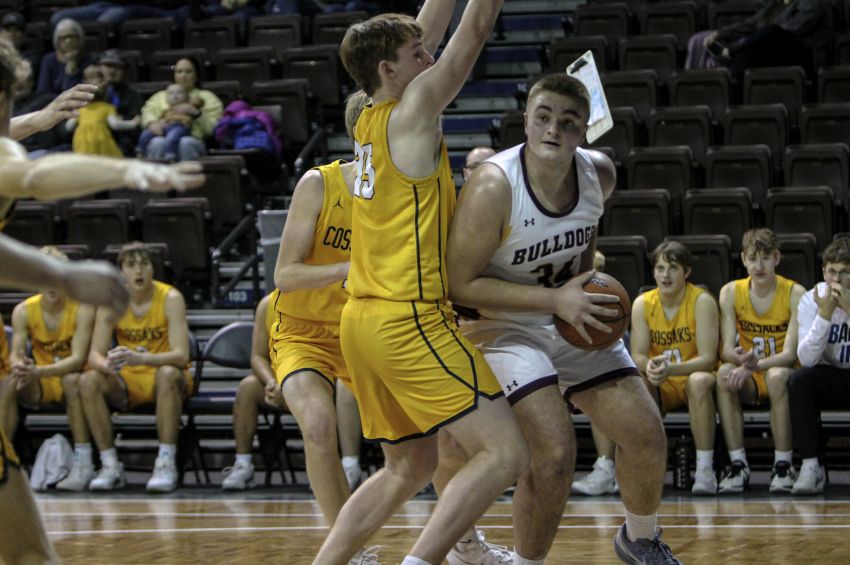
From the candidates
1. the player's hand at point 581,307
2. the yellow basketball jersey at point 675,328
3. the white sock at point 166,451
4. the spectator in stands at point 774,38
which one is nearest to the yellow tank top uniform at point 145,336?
the white sock at point 166,451

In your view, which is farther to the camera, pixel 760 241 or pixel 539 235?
pixel 760 241

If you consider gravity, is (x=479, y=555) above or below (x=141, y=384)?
below

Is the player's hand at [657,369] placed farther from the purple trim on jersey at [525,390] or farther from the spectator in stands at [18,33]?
the spectator in stands at [18,33]

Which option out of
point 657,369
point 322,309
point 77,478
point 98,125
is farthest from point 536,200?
point 98,125

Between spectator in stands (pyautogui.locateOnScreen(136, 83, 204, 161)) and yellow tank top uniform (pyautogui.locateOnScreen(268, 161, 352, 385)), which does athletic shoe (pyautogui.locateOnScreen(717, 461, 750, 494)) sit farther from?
spectator in stands (pyautogui.locateOnScreen(136, 83, 204, 161))

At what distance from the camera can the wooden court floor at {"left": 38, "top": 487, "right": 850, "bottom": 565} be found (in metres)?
5.65

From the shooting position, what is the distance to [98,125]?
437 inches

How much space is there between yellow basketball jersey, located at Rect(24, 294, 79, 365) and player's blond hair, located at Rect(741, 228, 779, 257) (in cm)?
425

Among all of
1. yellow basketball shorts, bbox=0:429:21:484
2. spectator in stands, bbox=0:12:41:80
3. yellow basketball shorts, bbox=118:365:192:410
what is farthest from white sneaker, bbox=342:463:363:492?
spectator in stands, bbox=0:12:41:80

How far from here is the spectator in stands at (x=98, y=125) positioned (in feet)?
36.1

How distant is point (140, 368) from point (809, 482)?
411 cm

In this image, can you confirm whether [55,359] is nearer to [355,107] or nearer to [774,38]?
[355,107]

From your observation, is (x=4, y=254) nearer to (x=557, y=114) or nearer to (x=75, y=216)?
(x=557, y=114)

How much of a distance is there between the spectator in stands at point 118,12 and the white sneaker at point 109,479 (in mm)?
6081
